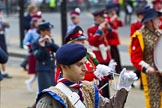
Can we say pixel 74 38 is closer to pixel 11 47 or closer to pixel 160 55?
pixel 160 55

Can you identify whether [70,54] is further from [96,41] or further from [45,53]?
[96,41]

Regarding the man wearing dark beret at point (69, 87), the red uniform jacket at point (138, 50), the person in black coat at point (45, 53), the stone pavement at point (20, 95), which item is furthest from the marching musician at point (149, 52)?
the man wearing dark beret at point (69, 87)

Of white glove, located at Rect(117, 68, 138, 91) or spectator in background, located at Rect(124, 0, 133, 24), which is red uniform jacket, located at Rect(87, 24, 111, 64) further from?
spectator in background, located at Rect(124, 0, 133, 24)

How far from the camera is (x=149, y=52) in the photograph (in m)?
6.61

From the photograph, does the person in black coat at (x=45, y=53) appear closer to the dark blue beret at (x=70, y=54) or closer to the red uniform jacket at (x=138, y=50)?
the red uniform jacket at (x=138, y=50)

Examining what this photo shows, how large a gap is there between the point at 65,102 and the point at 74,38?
7.20 ft

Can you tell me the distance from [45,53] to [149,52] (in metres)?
2.63

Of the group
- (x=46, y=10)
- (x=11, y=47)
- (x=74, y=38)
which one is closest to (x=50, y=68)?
(x=74, y=38)

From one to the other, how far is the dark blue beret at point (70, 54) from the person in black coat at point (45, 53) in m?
4.96

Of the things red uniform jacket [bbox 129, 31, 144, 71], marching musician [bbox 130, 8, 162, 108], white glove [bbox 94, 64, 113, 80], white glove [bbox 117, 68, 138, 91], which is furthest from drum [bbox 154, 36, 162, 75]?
white glove [bbox 117, 68, 138, 91]

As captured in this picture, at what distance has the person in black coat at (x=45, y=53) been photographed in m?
8.70

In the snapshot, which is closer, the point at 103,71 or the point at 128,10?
the point at 103,71

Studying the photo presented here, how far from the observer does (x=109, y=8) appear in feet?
38.8

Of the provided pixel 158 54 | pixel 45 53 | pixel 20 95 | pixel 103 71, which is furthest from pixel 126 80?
pixel 20 95
